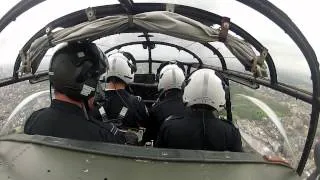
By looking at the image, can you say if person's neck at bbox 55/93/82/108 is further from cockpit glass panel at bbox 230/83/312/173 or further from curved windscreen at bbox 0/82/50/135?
cockpit glass panel at bbox 230/83/312/173

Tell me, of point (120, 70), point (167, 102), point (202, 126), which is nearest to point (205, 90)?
point (202, 126)

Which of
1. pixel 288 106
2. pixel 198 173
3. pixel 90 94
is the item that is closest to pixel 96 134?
pixel 90 94

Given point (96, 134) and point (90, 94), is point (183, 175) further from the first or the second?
point (90, 94)

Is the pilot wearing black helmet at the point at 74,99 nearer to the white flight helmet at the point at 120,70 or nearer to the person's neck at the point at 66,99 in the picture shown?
the person's neck at the point at 66,99

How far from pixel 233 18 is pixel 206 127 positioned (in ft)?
7.24

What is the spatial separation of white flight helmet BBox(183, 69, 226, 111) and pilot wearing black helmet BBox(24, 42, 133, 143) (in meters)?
0.99

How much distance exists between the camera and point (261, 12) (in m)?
3.73

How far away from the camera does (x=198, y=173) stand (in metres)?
2.61

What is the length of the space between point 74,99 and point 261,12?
177cm

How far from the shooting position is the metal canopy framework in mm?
3816

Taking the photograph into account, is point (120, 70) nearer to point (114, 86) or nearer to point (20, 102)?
point (114, 86)

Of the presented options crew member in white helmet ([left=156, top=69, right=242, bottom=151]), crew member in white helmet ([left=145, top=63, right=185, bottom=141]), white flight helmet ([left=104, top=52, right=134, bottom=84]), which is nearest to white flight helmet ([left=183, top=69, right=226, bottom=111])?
crew member in white helmet ([left=156, top=69, right=242, bottom=151])

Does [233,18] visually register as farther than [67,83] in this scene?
Yes

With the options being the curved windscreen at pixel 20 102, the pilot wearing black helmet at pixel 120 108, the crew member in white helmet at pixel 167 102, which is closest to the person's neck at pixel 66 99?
the pilot wearing black helmet at pixel 120 108
